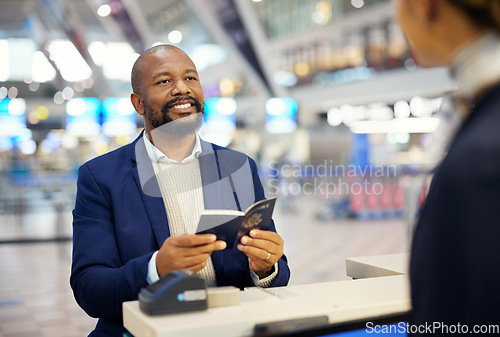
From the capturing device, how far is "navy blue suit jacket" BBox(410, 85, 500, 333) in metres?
0.71

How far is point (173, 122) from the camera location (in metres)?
Answer: 1.97

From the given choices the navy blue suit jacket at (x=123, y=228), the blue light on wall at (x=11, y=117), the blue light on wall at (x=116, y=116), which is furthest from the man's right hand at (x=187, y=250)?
the blue light on wall at (x=11, y=117)

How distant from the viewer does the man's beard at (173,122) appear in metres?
1.96

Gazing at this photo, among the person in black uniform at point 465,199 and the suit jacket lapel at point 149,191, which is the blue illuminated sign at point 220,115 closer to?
the suit jacket lapel at point 149,191

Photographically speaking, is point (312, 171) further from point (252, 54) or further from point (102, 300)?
point (102, 300)

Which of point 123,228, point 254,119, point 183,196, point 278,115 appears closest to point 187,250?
point 123,228

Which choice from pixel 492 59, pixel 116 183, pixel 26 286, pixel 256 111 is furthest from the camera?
pixel 256 111

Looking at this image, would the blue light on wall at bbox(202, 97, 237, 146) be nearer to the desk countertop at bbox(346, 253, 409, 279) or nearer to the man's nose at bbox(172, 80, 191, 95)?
the desk countertop at bbox(346, 253, 409, 279)

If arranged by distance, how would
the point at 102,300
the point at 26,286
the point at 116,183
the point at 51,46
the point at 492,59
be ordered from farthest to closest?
the point at 51,46 → the point at 26,286 → the point at 116,183 → the point at 102,300 → the point at 492,59

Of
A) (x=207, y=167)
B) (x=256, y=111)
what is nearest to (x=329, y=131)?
(x=256, y=111)

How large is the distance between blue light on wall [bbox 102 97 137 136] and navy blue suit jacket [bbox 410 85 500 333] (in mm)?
9205

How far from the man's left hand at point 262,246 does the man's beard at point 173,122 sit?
57 centimetres

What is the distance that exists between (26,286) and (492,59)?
18.8ft

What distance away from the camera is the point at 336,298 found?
4.84ft
